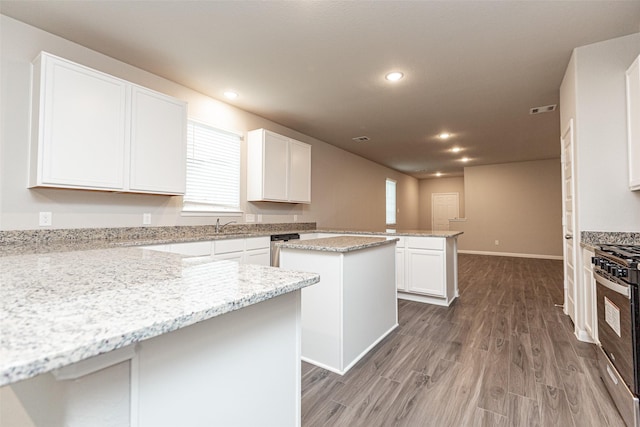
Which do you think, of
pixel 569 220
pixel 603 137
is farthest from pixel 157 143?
pixel 569 220

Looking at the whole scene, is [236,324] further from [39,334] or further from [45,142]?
[45,142]

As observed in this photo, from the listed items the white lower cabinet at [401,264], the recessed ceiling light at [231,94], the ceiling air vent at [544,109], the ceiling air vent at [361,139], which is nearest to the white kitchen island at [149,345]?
the recessed ceiling light at [231,94]

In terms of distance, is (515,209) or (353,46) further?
(515,209)

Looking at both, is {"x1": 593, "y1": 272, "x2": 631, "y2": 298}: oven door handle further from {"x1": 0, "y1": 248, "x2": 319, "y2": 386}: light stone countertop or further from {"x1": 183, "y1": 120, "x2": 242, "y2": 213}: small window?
{"x1": 183, "y1": 120, "x2": 242, "y2": 213}: small window

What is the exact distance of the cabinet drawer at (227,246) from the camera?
3026 mm

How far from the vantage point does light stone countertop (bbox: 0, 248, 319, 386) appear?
0.44m

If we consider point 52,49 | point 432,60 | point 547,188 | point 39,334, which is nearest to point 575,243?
point 432,60

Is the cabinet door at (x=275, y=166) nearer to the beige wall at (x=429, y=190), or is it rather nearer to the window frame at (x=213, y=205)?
the window frame at (x=213, y=205)

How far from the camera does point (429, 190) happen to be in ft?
35.2

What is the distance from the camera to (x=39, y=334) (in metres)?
0.48

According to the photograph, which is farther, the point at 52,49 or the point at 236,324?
the point at 52,49

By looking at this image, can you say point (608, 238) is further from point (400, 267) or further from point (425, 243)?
point (400, 267)

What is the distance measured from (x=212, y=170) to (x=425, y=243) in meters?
2.83

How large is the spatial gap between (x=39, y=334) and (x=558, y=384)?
104 inches
